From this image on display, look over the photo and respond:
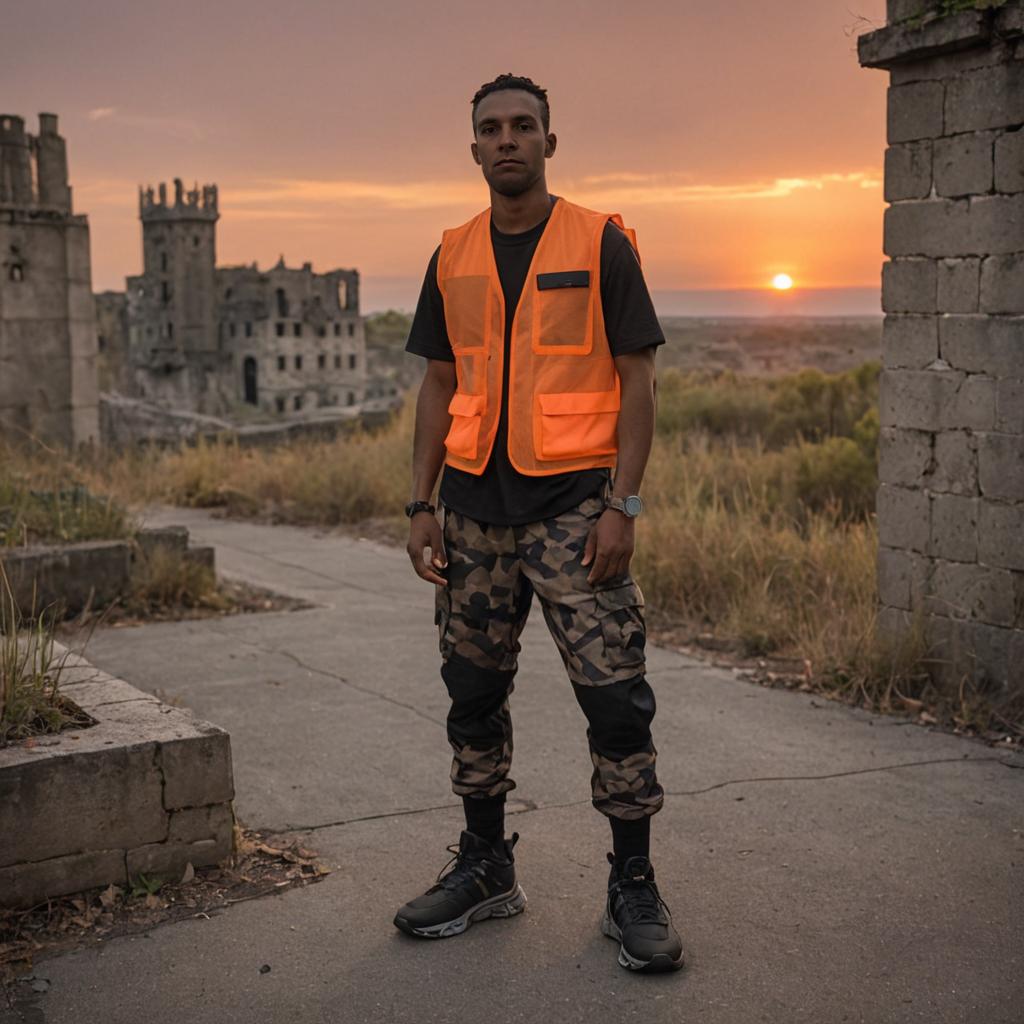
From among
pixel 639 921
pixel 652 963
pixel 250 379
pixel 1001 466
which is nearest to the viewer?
pixel 652 963

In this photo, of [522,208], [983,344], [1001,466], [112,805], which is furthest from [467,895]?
[983,344]

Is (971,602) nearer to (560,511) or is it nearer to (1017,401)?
(1017,401)

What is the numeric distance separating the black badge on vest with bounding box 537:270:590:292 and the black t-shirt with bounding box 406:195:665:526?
2.4 inches

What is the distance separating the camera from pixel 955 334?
20.4 ft

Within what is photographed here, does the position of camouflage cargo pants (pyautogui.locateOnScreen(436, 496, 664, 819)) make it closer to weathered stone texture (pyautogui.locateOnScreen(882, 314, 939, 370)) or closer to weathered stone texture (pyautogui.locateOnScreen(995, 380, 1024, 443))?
weathered stone texture (pyautogui.locateOnScreen(995, 380, 1024, 443))

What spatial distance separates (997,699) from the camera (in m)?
6.09

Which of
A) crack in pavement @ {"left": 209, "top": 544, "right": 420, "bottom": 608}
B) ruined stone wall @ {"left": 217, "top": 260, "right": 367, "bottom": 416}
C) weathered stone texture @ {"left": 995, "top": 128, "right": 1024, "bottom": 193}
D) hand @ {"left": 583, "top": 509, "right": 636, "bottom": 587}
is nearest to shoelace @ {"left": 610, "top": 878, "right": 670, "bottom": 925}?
hand @ {"left": 583, "top": 509, "right": 636, "bottom": 587}

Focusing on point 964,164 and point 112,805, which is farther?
point 964,164

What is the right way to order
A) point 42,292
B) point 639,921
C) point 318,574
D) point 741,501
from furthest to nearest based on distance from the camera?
point 42,292, point 741,501, point 318,574, point 639,921

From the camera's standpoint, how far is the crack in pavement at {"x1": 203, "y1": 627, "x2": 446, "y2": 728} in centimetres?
626

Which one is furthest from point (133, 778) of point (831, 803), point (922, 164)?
point (922, 164)

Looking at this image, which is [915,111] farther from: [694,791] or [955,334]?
[694,791]

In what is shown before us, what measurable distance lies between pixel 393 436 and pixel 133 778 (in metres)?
11.2

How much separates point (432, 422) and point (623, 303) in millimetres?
763
